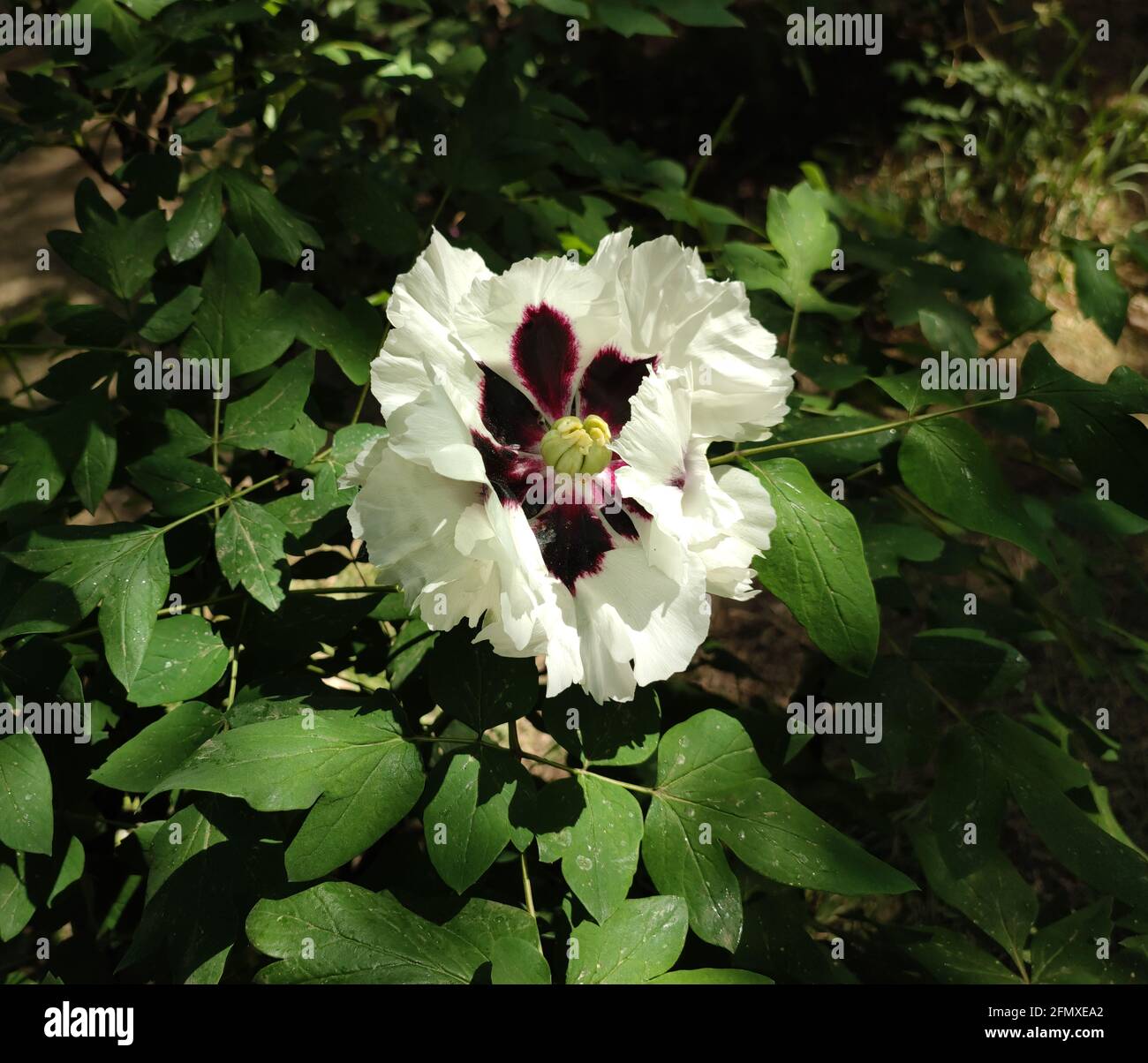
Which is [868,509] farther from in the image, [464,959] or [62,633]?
[62,633]

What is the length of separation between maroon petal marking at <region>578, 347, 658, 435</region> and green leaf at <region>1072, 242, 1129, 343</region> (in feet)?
3.13

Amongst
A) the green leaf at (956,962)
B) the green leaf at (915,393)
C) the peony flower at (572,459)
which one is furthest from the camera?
the green leaf at (956,962)

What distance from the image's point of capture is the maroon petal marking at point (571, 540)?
3.76 feet

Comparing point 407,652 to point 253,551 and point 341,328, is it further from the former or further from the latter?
point 341,328

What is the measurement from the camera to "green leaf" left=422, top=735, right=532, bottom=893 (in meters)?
1.16

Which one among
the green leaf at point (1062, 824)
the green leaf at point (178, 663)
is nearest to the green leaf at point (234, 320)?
the green leaf at point (178, 663)

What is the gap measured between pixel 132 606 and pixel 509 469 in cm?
48

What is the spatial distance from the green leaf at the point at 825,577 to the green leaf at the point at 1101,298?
0.85 m

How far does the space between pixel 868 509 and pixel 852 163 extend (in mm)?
2616

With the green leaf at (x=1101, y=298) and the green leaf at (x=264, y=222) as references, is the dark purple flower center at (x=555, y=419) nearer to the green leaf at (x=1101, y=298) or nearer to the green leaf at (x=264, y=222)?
the green leaf at (x=264, y=222)

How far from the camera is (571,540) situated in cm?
118

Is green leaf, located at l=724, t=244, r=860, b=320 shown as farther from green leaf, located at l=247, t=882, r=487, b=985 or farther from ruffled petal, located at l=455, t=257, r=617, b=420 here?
green leaf, located at l=247, t=882, r=487, b=985

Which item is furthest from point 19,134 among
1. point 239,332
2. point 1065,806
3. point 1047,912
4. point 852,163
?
point 852,163
